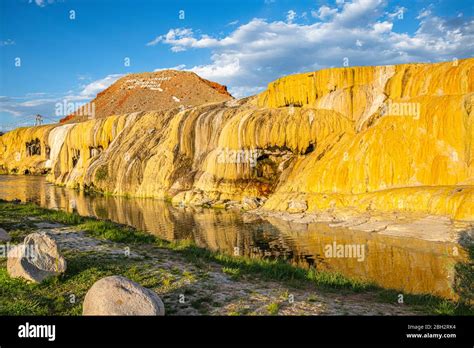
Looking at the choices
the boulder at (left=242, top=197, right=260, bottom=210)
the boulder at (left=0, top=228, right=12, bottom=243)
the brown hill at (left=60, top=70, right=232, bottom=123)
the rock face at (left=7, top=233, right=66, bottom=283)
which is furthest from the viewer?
the brown hill at (left=60, top=70, right=232, bottom=123)

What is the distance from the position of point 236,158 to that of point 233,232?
16637 millimetres

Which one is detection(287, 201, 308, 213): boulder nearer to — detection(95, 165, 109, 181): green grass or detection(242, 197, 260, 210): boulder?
detection(242, 197, 260, 210): boulder

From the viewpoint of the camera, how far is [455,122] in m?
28.9

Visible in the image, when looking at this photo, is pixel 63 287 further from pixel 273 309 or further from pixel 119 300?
pixel 273 309

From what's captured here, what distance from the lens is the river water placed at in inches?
669

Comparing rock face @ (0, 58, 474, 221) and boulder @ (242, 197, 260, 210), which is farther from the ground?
rock face @ (0, 58, 474, 221)

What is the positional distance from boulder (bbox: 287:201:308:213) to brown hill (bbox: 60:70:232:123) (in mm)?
81555

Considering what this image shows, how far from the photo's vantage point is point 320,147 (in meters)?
40.4

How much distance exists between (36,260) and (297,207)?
25.5 m

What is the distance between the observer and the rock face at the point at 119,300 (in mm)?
7852

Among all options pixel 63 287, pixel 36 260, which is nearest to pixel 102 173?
pixel 36 260

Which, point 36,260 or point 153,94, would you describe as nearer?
point 36,260

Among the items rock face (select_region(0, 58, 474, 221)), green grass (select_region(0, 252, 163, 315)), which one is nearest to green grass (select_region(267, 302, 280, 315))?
green grass (select_region(0, 252, 163, 315))
